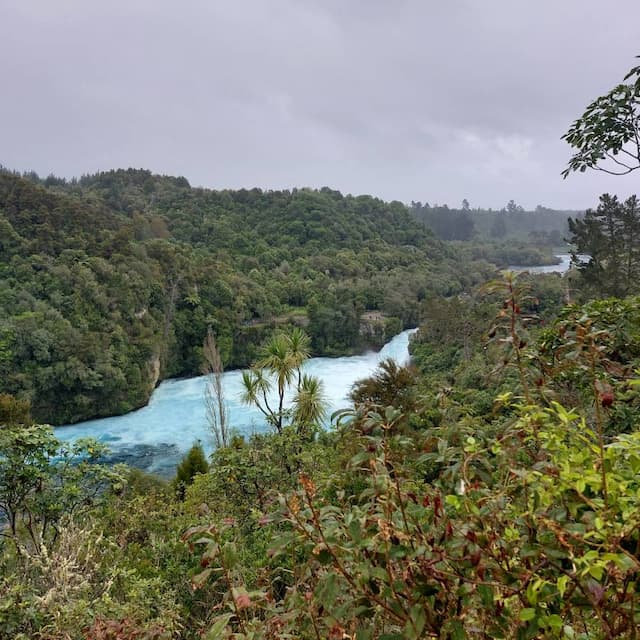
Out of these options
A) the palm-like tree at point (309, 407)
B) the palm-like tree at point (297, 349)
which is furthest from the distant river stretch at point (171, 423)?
the palm-like tree at point (309, 407)

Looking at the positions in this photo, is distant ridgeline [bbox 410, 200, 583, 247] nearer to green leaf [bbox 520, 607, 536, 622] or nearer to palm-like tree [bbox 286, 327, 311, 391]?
palm-like tree [bbox 286, 327, 311, 391]

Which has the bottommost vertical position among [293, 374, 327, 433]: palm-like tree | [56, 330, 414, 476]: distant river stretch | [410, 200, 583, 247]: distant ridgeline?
[56, 330, 414, 476]: distant river stretch

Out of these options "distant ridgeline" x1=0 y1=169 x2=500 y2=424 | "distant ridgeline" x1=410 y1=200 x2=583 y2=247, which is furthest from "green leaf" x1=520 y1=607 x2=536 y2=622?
"distant ridgeline" x1=410 y1=200 x2=583 y2=247

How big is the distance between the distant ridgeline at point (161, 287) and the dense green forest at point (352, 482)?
0.17 meters

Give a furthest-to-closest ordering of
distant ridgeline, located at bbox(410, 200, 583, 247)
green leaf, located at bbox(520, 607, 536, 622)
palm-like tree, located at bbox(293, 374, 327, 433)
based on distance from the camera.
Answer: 1. distant ridgeline, located at bbox(410, 200, 583, 247)
2. palm-like tree, located at bbox(293, 374, 327, 433)
3. green leaf, located at bbox(520, 607, 536, 622)

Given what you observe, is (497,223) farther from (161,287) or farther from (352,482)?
(352,482)

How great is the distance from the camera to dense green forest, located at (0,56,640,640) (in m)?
0.96

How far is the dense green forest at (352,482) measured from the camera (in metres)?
0.96

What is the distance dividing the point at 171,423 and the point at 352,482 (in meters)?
15.3

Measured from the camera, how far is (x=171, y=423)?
64.5 ft

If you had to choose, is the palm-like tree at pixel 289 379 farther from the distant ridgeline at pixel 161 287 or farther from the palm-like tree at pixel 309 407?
the distant ridgeline at pixel 161 287

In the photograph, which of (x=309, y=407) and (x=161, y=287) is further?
(x=161, y=287)

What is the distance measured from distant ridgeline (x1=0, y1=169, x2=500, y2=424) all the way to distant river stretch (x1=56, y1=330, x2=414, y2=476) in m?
0.95

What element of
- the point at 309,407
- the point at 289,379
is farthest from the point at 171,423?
the point at 309,407
